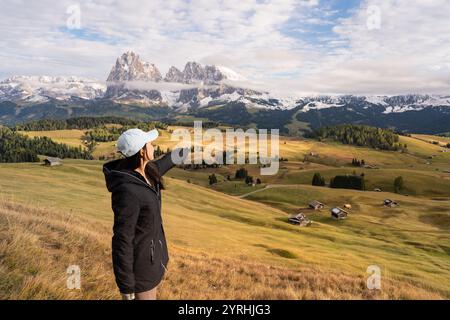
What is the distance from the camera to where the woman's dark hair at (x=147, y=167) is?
8.45 m

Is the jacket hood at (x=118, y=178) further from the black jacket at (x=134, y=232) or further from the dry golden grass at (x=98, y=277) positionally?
the dry golden grass at (x=98, y=277)

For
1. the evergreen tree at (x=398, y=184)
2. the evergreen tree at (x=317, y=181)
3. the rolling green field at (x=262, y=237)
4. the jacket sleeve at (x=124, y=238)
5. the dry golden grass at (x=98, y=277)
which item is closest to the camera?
the jacket sleeve at (x=124, y=238)

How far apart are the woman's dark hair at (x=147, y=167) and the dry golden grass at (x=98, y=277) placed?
369cm

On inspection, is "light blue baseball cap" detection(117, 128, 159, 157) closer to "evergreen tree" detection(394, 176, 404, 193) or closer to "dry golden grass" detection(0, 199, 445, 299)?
"dry golden grass" detection(0, 199, 445, 299)

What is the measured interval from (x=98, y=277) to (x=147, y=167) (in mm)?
5556

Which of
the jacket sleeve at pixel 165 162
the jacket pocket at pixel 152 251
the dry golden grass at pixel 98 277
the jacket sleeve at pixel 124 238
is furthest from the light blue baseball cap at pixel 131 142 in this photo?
the dry golden grass at pixel 98 277

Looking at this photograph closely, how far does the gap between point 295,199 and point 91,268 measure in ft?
414

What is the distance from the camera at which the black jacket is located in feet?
25.3

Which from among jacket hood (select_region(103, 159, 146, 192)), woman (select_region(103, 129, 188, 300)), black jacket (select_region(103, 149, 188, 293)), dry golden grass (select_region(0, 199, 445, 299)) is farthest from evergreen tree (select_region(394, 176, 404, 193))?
jacket hood (select_region(103, 159, 146, 192))

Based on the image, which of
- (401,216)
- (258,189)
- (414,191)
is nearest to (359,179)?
(414,191)

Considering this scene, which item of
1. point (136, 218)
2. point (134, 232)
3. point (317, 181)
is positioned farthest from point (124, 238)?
point (317, 181)

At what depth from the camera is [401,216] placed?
11194 centimetres

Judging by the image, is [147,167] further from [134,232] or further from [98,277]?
[98,277]
